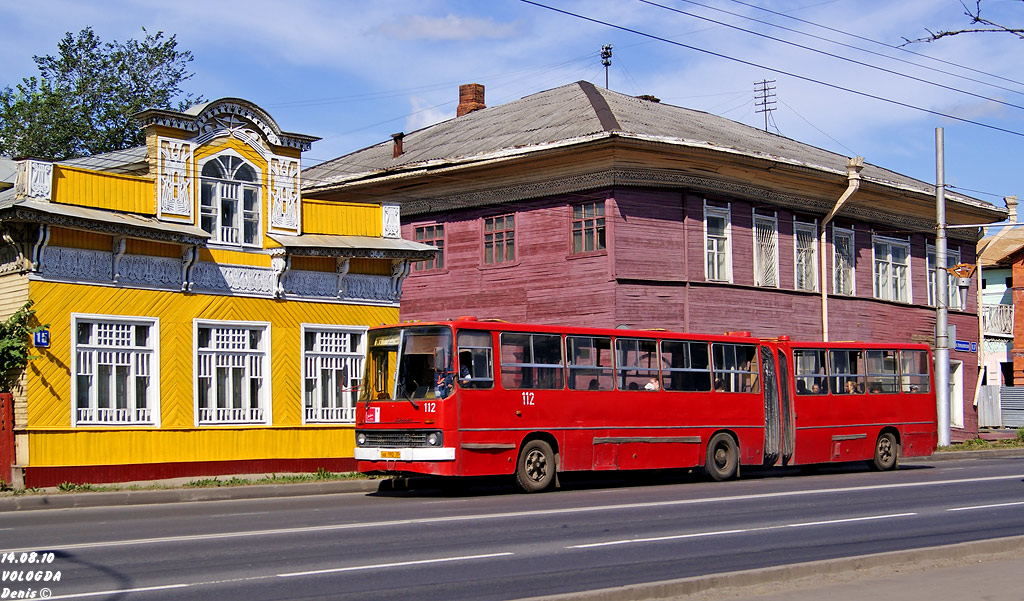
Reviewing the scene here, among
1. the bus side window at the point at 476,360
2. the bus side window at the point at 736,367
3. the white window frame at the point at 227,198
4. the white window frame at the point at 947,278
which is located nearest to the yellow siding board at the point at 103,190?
the white window frame at the point at 227,198

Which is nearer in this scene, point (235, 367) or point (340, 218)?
point (235, 367)

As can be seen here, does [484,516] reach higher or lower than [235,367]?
lower

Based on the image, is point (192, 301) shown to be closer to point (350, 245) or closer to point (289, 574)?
point (350, 245)

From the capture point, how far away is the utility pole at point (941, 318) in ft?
101

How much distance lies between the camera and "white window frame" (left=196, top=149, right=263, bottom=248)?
76.3 ft

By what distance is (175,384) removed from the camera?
22172 millimetres

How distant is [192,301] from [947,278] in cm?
2745

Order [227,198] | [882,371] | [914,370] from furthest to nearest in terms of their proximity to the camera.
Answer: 1. [914,370]
2. [882,371]
3. [227,198]

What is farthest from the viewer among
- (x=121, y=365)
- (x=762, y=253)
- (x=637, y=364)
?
(x=762, y=253)

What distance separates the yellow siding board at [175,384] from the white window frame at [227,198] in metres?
1.25

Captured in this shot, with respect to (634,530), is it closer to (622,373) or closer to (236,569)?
(236,569)

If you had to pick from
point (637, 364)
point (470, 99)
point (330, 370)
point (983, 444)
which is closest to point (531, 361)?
point (637, 364)

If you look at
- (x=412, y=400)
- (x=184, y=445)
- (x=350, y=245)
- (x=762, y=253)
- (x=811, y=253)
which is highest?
(x=811, y=253)

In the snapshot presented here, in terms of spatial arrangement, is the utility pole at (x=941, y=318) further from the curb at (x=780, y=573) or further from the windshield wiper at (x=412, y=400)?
the curb at (x=780, y=573)
